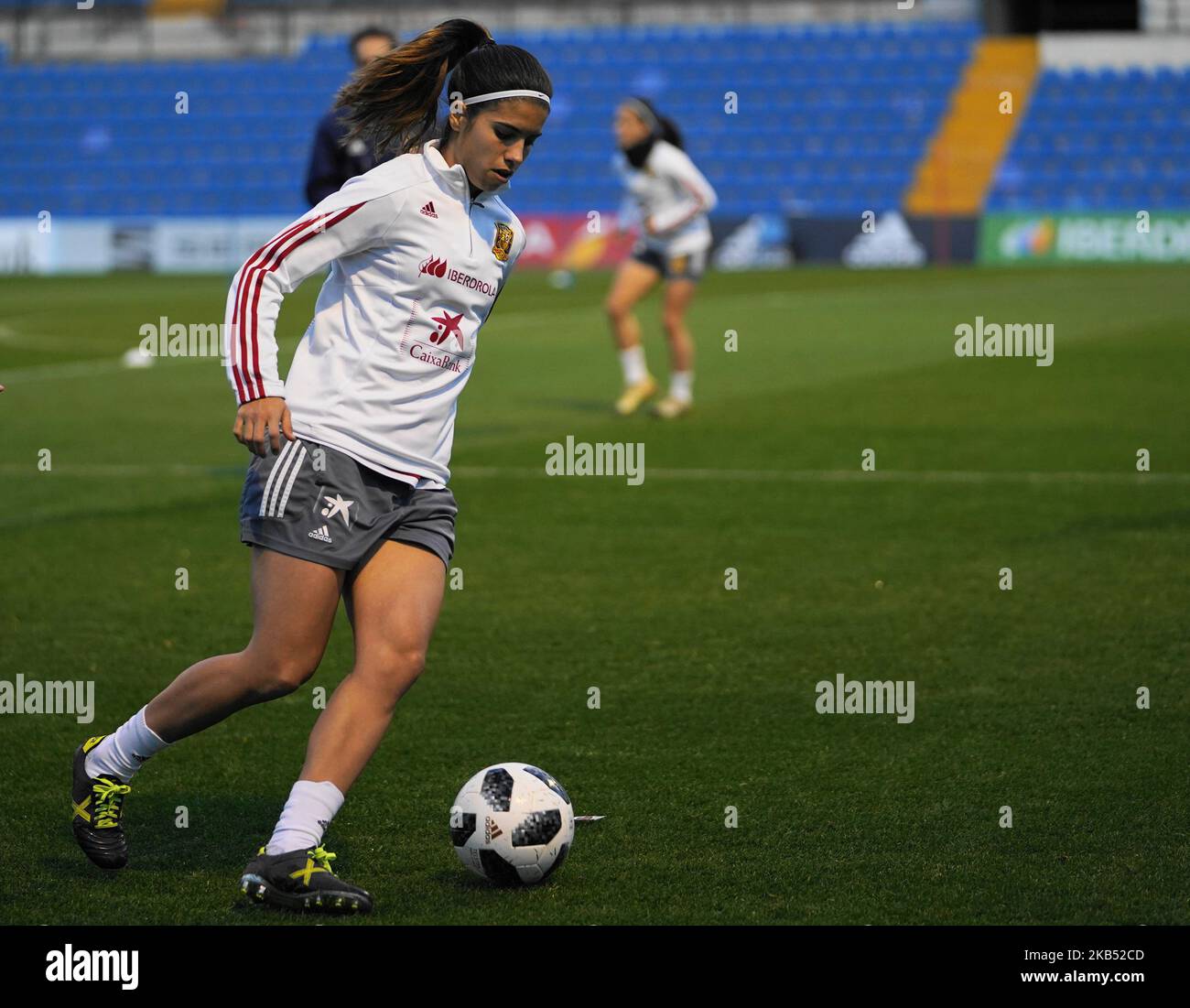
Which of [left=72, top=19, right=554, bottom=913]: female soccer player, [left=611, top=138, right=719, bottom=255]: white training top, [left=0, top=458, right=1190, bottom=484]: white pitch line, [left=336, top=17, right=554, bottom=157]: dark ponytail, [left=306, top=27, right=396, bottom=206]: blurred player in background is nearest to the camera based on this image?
[left=72, top=19, right=554, bottom=913]: female soccer player

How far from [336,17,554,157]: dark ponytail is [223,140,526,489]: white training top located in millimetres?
126

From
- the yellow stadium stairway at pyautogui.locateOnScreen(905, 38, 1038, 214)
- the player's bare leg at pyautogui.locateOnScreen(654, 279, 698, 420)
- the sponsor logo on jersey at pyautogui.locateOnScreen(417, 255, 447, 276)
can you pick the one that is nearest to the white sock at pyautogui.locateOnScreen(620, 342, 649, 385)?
the player's bare leg at pyautogui.locateOnScreen(654, 279, 698, 420)

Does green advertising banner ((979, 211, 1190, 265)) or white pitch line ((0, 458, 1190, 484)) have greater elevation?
green advertising banner ((979, 211, 1190, 265))

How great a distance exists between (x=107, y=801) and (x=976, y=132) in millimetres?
40627

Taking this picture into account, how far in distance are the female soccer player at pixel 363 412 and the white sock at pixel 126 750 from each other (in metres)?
0.07

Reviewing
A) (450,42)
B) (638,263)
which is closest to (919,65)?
(638,263)

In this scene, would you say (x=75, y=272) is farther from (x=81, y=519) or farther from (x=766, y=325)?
(x=81, y=519)

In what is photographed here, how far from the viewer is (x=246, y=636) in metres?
7.68

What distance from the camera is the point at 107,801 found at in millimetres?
4836

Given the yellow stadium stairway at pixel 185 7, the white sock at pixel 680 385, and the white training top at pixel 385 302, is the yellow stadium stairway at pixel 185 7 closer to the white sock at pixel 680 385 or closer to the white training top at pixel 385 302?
the white sock at pixel 680 385

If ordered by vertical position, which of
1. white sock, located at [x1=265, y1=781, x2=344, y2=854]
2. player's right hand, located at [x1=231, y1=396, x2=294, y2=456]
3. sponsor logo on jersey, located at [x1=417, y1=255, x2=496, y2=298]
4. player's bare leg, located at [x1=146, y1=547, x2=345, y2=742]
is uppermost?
sponsor logo on jersey, located at [x1=417, y1=255, x2=496, y2=298]

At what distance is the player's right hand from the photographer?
4.33 meters

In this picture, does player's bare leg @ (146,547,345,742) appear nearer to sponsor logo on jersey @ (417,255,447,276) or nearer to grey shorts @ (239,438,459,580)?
grey shorts @ (239,438,459,580)
